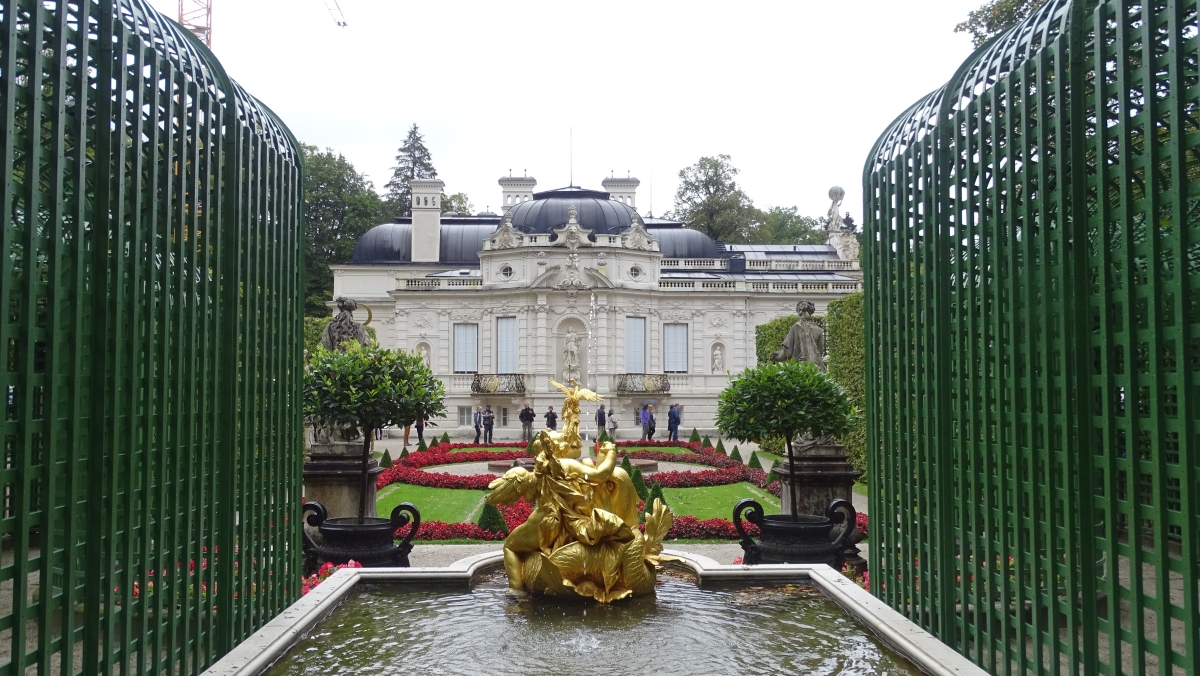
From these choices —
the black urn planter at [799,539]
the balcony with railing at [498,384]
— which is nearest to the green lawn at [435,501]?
the black urn planter at [799,539]

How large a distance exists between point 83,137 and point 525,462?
769 inches

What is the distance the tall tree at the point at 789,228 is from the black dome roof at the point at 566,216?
2303cm

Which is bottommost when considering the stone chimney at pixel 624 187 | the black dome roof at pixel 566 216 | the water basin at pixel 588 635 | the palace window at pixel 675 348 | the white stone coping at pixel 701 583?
the water basin at pixel 588 635

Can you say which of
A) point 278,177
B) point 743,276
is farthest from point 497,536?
point 743,276

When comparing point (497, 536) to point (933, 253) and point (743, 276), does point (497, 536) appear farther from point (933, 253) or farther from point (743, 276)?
point (743, 276)

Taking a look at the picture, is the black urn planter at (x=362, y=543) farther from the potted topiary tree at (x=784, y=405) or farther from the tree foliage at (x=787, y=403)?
the tree foliage at (x=787, y=403)

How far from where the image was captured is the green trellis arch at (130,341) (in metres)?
3.96

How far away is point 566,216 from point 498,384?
25.8 ft

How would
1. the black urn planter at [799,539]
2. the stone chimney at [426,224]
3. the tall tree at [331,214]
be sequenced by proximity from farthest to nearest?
the tall tree at [331,214]
the stone chimney at [426,224]
the black urn planter at [799,539]

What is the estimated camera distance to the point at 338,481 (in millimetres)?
14891

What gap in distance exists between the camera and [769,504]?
698 inches

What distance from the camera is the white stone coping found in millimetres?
6051

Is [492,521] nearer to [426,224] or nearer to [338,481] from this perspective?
[338,481]

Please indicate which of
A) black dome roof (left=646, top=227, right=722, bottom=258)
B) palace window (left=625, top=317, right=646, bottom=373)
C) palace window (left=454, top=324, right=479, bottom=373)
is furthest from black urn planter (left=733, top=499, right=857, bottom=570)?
black dome roof (left=646, top=227, right=722, bottom=258)
